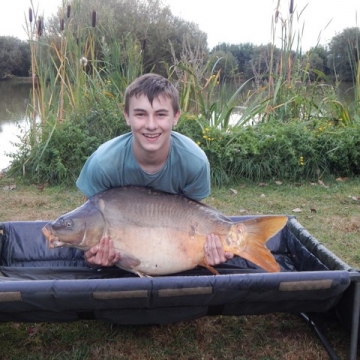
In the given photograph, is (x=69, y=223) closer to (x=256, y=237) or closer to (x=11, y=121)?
(x=256, y=237)

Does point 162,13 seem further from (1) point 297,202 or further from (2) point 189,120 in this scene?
(1) point 297,202

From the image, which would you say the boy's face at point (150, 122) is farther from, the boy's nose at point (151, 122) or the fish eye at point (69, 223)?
the fish eye at point (69, 223)

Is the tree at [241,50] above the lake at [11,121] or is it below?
above

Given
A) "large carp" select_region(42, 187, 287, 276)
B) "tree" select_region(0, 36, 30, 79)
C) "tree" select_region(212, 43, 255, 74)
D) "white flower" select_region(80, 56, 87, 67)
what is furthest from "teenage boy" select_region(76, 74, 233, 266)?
"tree" select_region(0, 36, 30, 79)

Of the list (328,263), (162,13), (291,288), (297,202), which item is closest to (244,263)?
(328,263)

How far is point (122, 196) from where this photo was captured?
77.0 inches

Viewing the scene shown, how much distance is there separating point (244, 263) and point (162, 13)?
54.4 feet

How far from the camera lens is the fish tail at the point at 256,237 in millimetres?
1920

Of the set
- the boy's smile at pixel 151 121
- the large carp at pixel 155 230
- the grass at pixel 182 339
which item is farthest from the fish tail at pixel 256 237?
the boy's smile at pixel 151 121

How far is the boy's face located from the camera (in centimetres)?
205

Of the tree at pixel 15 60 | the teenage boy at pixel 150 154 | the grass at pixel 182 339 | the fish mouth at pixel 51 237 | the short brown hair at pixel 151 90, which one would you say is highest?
the tree at pixel 15 60

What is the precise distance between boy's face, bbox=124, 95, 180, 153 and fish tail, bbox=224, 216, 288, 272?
19.4 inches

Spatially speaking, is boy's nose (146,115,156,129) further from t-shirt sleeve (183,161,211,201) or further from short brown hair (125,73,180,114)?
t-shirt sleeve (183,161,211,201)

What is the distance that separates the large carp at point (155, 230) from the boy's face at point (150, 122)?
0.76 ft
